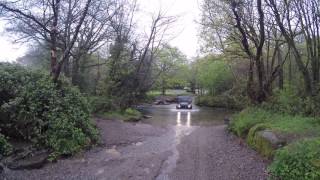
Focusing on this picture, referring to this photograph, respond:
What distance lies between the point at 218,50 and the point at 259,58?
6.61 meters

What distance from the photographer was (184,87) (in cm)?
7012

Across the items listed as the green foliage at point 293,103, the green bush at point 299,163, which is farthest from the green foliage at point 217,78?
the green bush at point 299,163

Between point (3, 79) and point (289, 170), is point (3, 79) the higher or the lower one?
the higher one

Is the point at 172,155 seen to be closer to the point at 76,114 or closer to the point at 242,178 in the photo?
the point at 242,178

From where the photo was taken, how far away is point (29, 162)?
7.93 metres

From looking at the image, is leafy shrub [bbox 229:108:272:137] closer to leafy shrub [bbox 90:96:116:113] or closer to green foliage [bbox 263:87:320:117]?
green foliage [bbox 263:87:320:117]

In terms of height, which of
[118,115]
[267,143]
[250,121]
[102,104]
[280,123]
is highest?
[102,104]

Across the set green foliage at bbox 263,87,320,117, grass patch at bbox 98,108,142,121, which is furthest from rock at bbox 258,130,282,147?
grass patch at bbox 98,108,142,121

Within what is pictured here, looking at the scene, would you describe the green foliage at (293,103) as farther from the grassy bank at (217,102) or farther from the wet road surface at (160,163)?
the grassy bank at (217,102)

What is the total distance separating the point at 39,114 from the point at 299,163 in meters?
7.42

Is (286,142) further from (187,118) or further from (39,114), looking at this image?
(187,118)

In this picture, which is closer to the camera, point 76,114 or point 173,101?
point 76,114

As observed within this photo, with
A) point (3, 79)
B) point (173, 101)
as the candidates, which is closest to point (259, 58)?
point (3, 79)

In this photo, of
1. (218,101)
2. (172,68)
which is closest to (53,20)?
(218,101)
